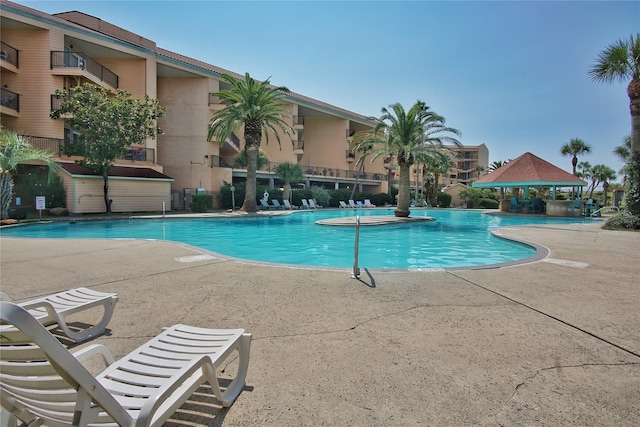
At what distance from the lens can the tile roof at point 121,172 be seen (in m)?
22.8

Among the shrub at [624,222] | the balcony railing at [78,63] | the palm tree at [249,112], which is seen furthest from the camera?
the palm tree at [249,112]

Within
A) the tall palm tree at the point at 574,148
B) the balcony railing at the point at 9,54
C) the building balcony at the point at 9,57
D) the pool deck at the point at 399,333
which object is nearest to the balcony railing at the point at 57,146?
the building balcony at the point at 9,57

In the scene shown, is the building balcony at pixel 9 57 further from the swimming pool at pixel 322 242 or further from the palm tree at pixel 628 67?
the palm tree at pixel 628 67

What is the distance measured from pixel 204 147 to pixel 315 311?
29980 mm

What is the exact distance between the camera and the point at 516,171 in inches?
1227

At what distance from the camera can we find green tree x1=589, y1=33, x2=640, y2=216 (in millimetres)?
16031

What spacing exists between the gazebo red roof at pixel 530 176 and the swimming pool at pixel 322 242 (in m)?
13.9

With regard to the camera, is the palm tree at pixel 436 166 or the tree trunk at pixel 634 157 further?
the palm tree at pixel 436 166

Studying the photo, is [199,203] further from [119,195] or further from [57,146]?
[57,146]

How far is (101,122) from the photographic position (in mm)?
21562

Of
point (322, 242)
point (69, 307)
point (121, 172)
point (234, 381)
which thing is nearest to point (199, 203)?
point (121, 172)

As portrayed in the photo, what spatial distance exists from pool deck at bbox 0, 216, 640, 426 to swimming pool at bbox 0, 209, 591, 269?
2.76m

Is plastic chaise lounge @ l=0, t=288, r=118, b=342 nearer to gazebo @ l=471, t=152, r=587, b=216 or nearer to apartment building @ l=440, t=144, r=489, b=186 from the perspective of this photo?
gazebo @ l=471, t=152, r=587, b=216

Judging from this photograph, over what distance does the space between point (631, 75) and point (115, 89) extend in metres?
31.3
